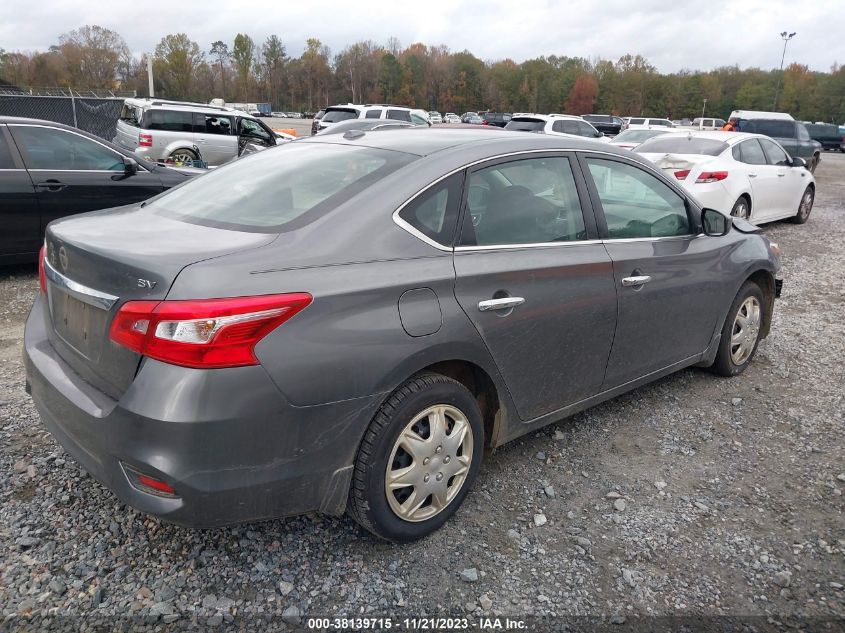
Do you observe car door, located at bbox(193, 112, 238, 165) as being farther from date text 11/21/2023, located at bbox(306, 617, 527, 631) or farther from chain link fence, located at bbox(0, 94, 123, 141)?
date text 11/21/2023, located at bbox(306, 617, 527, 631)

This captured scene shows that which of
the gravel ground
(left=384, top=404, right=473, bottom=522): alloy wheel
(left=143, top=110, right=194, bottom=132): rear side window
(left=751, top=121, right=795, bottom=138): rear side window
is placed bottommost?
the gravel ground

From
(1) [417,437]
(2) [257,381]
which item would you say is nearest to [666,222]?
(1) [417,437]

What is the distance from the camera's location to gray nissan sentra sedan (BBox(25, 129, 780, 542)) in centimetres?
220

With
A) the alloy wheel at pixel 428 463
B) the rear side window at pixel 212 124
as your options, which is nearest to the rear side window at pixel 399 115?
the rear side window at pixel 212 124

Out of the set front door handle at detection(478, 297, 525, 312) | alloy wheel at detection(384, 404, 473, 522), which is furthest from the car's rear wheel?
alloy wheel at detection(384, 404, 473, 522)

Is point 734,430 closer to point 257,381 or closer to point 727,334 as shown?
point 727,334

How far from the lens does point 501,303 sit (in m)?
2.88

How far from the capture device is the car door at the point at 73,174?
662 centimetres

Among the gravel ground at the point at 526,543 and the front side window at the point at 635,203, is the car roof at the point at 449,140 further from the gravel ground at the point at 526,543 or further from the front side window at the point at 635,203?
the gravel ground at the point at 526,543

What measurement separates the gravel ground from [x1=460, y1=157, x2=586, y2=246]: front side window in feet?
3.99

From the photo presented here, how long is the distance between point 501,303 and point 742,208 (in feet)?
28.1

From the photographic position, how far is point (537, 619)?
2473mm

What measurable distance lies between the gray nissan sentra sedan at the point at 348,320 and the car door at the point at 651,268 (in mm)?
19

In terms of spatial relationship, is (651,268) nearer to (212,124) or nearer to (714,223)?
(714,223)
